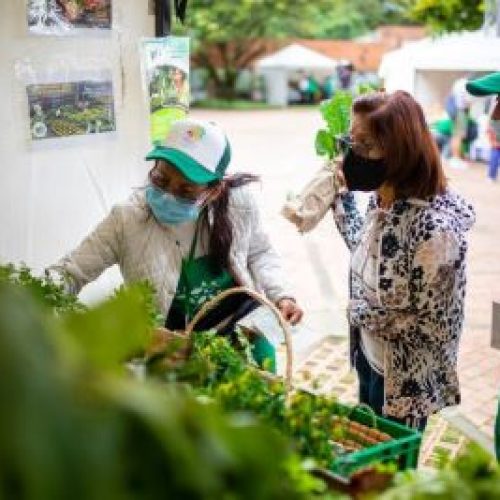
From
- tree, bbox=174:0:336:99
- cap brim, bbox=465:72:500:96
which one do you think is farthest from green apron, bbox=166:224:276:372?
tree, bbox=174:0:336:99

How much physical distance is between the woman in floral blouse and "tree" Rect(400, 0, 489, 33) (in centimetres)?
706

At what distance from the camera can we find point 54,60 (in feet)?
10.2

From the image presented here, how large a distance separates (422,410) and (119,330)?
2.09 m

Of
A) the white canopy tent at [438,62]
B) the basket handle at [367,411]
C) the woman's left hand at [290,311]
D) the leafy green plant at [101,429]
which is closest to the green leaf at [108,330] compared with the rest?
the leafy green plant at [101,429]

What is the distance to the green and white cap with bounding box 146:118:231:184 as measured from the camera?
8.43 ft

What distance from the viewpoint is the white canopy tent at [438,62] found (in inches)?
454

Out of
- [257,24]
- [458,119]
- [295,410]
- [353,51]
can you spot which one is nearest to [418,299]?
[295,410]

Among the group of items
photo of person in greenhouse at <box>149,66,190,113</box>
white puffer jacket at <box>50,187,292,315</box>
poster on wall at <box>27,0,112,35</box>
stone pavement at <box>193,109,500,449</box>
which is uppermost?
poster on wall at <box>27,0,112,35</box>

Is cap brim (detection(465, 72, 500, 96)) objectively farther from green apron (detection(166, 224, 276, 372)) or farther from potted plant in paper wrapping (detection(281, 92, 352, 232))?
green apron (detection(166, 224, 276, 372))

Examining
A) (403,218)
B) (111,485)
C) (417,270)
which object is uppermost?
(111,485)

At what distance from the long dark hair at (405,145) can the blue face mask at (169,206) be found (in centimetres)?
65

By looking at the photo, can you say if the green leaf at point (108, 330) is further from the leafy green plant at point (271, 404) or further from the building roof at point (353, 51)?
the building roof at point (353, 51)

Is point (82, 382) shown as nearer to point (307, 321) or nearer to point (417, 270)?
point (417, 270)

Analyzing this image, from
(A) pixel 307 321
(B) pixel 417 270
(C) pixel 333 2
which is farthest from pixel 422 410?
(C) pixel 333 2
